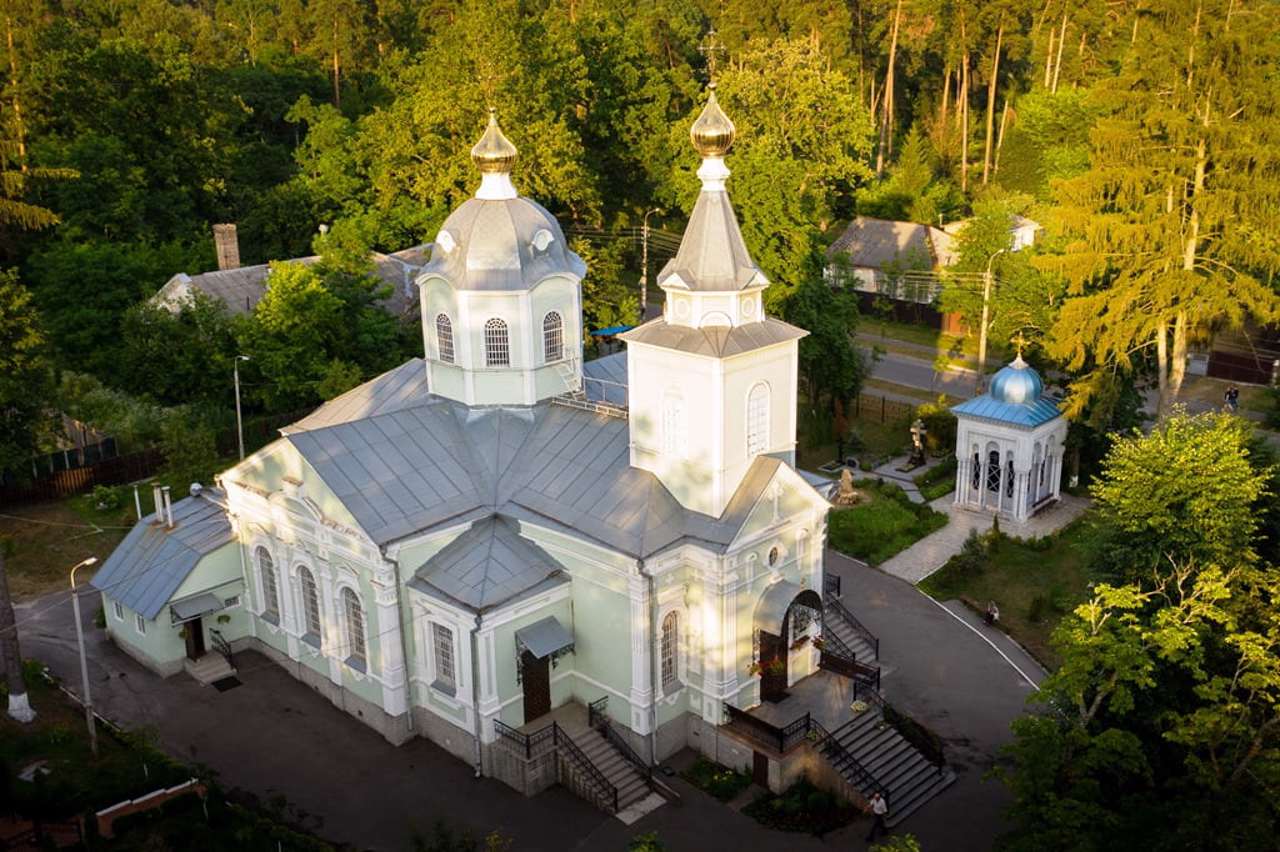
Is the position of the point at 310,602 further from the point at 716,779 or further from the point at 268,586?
the point at 716,779

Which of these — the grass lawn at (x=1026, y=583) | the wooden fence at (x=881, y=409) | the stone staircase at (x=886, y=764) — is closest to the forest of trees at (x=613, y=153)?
the wooden fence at (x=881, y=409)

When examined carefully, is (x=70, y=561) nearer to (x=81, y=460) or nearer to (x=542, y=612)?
(x=81, y=460)

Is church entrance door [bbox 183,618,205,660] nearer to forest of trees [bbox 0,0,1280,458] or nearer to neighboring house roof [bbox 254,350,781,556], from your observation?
neighboring house roof [bbox 254,350,781,556]

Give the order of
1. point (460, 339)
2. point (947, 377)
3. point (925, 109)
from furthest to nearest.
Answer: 1. point (925, 109)
2. point (947, 377)
3. point (460, 339)

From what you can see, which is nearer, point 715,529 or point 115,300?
point 715,529

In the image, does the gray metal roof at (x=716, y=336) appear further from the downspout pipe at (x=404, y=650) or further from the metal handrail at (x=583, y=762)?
the metal handrail at (x=583, y=762)

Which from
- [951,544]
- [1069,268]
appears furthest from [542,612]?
[1069,268]

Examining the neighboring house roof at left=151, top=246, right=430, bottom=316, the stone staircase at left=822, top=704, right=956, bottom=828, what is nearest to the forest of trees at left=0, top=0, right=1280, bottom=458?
the neighboring house roof at left=151, top=246, right=430, bottom=316
